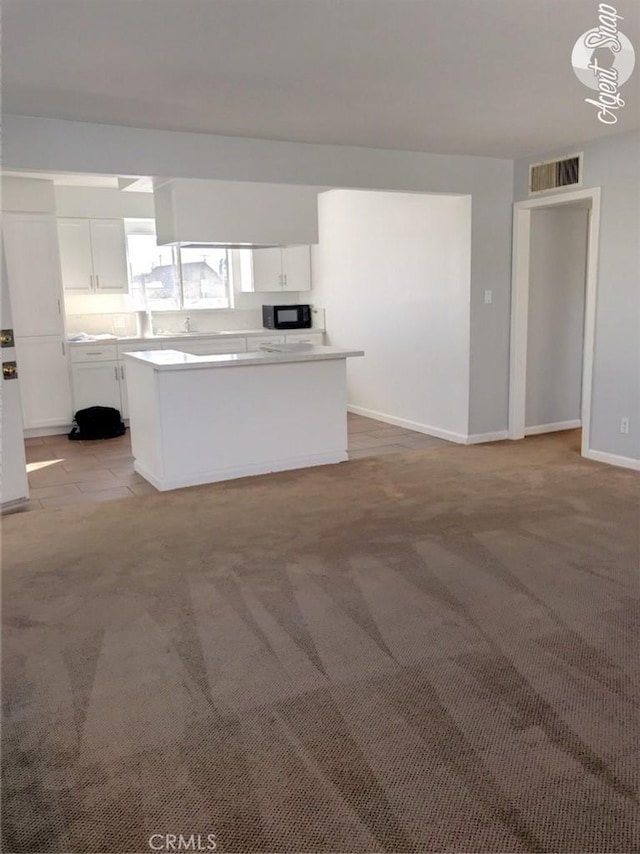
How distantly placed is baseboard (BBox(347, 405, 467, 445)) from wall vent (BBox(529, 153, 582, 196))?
7.23ft

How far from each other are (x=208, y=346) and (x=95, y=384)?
1270 mm

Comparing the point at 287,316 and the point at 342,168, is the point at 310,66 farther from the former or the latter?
the point at 287,316

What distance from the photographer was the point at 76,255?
7238 millimetres

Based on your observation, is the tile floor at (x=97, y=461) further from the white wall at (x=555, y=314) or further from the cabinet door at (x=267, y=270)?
the cabinet door at (x=267, y=270)

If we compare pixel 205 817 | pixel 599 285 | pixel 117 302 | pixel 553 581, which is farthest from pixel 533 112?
pixel 117 302

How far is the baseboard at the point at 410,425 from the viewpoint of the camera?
6289 mm

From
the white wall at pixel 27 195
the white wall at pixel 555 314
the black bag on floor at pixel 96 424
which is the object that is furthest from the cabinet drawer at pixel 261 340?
the white wall at pixel 555 314

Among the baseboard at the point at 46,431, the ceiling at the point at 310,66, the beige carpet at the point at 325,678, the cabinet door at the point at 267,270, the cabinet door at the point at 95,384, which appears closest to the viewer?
the beige carpet at the point at 325,678

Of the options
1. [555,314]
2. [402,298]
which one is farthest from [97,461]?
[555,314]

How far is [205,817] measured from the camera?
5.91ft

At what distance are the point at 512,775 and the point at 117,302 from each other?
6.84 metres

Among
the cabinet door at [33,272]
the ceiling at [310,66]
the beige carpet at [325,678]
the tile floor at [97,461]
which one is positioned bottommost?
the beige carpet at [325,678]

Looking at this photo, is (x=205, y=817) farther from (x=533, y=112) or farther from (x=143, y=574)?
(x=533, y=112)

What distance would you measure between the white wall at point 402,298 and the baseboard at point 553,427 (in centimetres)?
76
